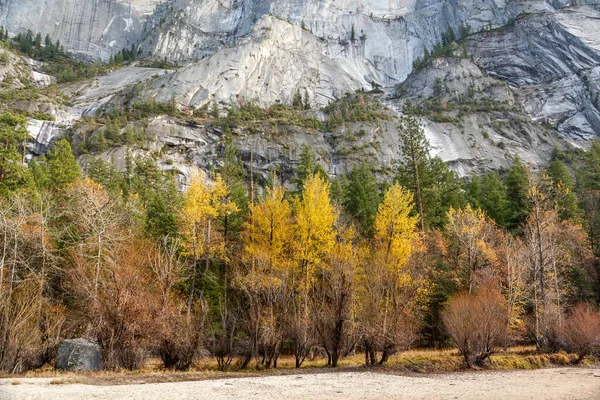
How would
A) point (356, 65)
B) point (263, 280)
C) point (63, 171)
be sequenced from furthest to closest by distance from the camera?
point (356, 65)
point (63, 171)
point (263, 280)

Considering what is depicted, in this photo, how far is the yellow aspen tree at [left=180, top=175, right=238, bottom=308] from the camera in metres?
22.5

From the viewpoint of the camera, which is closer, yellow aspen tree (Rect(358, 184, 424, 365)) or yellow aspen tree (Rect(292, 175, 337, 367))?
yellow aspen tree (Rect(358, 184, 424, 365))

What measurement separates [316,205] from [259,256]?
4824 millimetres

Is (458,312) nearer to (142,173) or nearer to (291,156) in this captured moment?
(142,173)

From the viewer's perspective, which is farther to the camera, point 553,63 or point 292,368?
point 553,63

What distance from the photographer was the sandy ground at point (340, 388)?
10.0 metres

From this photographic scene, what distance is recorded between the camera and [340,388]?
11.7 meters

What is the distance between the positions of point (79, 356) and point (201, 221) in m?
10.5

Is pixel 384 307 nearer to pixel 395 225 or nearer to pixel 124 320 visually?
pixel 395 225

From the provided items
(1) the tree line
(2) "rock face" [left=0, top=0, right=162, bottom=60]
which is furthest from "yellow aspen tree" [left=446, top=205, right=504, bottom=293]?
(2) "rock face" [left=0, top=0, right=162, bottom=60]

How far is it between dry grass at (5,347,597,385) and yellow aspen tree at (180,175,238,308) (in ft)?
19.5

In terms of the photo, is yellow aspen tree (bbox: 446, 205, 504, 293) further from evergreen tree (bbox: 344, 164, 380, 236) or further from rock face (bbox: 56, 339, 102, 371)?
rock face (bbox: 56, 339, 102, 371)

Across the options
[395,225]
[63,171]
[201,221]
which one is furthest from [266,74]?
[395,225]

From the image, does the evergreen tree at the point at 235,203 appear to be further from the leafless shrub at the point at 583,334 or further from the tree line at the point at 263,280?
the leafless shrub at the point at 583,334
